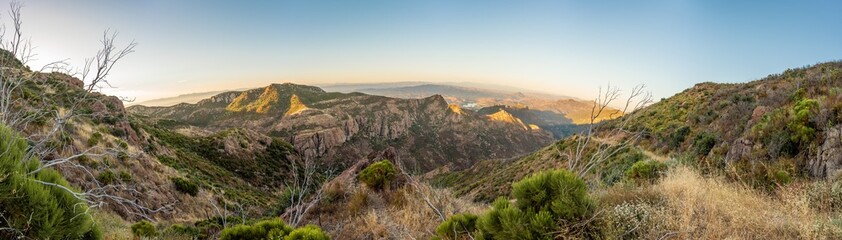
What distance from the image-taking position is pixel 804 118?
917 cm

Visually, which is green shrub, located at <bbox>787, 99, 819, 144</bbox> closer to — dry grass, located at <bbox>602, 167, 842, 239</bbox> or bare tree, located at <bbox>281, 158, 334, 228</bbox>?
dry grass, located at <bbox>602, 167, 842, 239</bbox>

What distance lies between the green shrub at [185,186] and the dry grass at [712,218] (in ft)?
85.1

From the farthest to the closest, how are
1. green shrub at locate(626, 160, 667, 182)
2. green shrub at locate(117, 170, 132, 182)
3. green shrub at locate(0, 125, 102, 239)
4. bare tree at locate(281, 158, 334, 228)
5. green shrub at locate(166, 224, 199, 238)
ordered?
green shrub at locate(117, 170, 132, 182) < green shrub at locate(166, 224, 199, 238) < green shrub at locate(626, 160, 667, 182) < bare tree at locate(281, 158, 334, 228) < green shrub at locate(0, 125, 102, 239)

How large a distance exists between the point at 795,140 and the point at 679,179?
5.48 m

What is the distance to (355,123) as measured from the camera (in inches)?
5089

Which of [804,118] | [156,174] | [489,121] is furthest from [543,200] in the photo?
[489,121]

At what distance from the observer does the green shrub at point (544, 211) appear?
3768mm

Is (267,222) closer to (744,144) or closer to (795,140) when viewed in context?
(795,140)

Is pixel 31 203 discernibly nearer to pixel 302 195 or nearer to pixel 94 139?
pixel 302 195

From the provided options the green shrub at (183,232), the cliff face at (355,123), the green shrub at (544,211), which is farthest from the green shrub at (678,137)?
the cliff face at (355,123)

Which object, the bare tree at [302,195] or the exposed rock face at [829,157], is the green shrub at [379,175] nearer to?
the bare tree at [302,195]

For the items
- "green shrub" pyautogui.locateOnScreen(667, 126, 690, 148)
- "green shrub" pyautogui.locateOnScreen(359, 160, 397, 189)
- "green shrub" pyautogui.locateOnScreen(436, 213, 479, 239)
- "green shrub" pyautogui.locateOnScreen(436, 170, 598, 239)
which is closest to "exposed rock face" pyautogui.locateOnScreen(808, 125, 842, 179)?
"green shrub" pyautogui.locateOnScreen(436, 170, 598, 239)

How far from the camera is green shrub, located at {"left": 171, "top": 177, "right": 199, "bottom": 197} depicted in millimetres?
23469

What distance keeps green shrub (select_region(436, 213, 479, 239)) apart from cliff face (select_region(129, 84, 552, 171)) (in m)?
90.0
